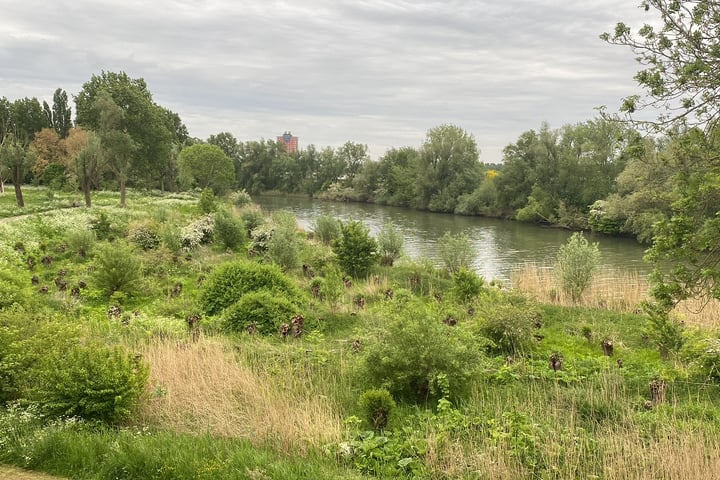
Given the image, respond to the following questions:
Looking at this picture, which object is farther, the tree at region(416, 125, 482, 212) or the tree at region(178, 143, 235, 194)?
the tree at region(416, 125, 482, 212)

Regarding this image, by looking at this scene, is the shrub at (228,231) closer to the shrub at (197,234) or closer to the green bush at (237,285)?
the shrub at (197,234)

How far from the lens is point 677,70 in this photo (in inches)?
237

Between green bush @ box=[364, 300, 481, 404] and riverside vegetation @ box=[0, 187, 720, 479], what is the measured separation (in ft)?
0.07

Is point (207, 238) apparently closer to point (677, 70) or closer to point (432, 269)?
point (432, 269)

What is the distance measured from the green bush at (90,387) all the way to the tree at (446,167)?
5201 centimetres

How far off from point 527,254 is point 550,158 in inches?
935

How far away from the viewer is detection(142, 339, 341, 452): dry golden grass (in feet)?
15.0

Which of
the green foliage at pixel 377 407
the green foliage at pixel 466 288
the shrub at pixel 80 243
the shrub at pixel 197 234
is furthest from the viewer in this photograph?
the shrub at pixel 197 234

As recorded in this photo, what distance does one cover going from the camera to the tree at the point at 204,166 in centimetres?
4531

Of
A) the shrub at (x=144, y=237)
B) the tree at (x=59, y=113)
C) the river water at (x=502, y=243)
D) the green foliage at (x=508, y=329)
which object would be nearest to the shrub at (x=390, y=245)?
the river water at (x=502, y=243)

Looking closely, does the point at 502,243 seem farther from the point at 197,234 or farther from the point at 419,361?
the point at 419,361

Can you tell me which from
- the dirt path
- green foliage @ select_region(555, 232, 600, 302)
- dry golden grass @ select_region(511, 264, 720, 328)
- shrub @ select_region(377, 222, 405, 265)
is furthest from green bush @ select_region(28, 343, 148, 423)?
shrub @ select_region(377, 222, 405, 265)

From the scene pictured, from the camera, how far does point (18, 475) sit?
4.02 meters

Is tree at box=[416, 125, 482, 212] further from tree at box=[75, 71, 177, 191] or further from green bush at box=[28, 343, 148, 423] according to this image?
green bush at box=[28, 343, 148, 423]
